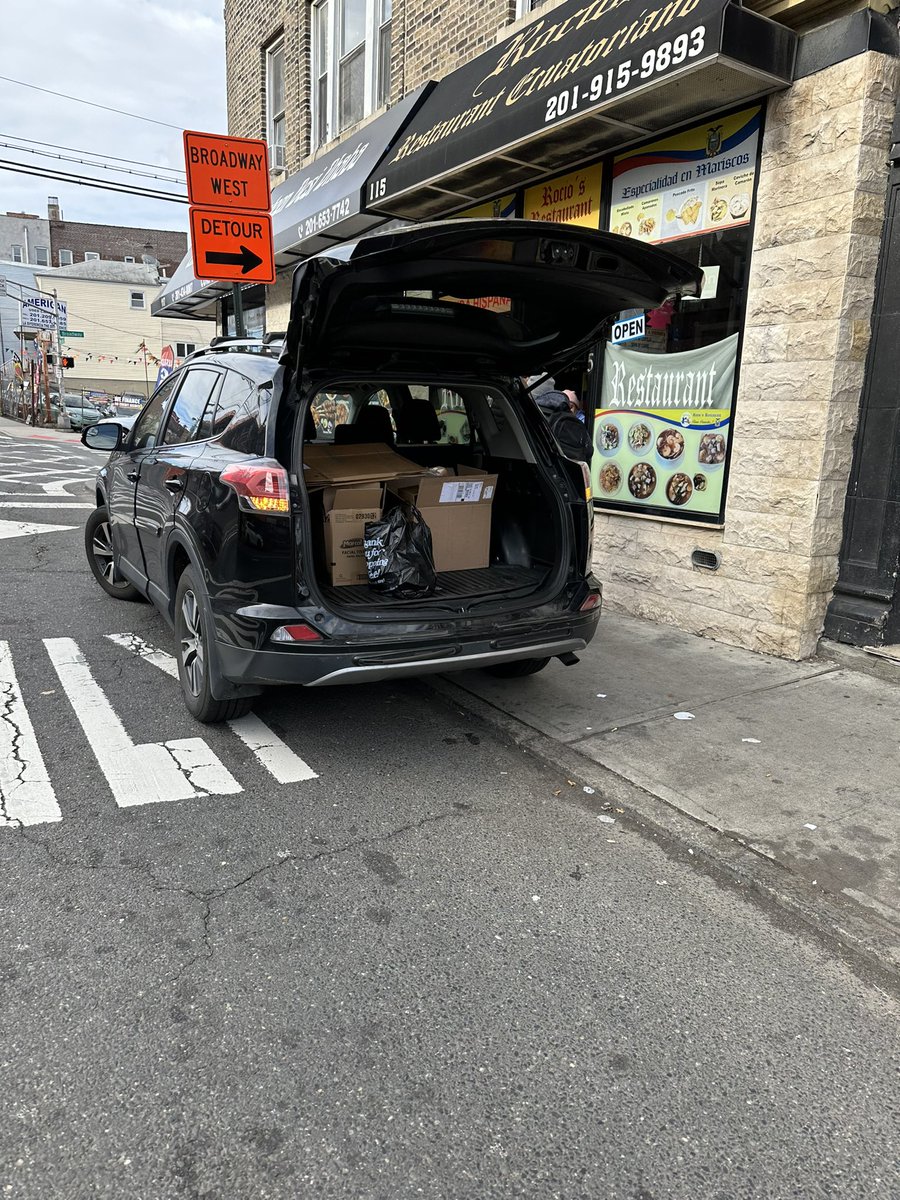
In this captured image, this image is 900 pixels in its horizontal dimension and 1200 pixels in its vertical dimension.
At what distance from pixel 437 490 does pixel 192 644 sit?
1.49m

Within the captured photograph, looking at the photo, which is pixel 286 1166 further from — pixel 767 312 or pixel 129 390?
pixel 129 390

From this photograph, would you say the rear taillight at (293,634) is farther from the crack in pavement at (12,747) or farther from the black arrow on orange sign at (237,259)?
the black arrow on orange sign at (237,259)

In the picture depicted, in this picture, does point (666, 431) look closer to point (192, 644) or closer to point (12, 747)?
point (192, 644)

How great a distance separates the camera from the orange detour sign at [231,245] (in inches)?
275

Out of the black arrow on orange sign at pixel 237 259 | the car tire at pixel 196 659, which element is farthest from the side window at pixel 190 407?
the black arrow on orange sign at pixel 237 259

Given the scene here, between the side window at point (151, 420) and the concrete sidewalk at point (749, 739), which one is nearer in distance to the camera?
the concrete sidewalk at point (749, 739)

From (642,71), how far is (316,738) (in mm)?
4525

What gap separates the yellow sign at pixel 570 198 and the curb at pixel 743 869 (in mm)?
4745

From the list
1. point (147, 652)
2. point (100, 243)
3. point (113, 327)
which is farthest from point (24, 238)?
point (147, 652)

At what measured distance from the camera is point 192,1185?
6.09 ft

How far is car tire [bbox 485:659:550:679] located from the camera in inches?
198

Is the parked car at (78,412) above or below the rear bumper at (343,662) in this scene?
above

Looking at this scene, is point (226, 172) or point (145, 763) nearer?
point (145, 763)

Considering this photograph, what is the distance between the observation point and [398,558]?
415cm
